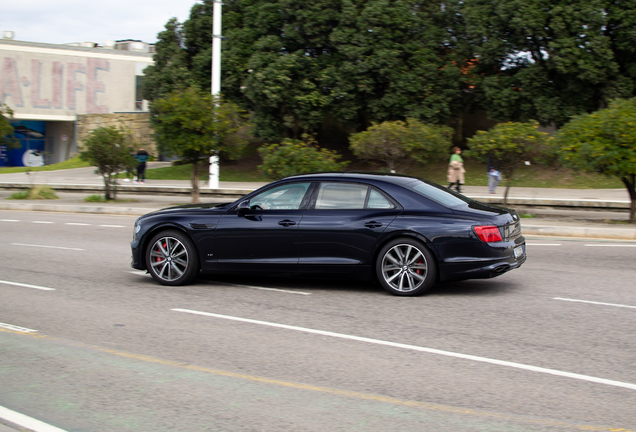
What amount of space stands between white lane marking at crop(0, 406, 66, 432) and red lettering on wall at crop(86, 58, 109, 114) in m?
55.0

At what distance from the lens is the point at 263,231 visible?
28.0ft

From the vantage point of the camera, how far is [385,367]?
18.0 feet

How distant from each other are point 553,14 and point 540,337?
27511mm

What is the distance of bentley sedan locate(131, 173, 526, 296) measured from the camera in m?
7.91

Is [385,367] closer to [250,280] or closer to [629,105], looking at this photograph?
[250,280]

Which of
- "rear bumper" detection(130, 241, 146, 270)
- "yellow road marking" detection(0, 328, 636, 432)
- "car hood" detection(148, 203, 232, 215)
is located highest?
"car hood" detection(148, 203, 232, 215)

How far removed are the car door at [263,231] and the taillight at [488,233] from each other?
85.1 inches

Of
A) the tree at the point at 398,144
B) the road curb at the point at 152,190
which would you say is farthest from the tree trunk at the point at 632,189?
the road curb at the point at 152,190

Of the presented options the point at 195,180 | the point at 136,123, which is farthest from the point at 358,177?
the point at 136,123

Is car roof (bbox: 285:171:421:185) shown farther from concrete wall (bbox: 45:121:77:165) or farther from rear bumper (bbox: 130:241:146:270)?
concrete wall (bbox: 45:121:77:165)

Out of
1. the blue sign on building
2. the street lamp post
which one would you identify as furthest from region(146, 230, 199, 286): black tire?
the blue sign on building

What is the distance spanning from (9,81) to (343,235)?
52.5 metres

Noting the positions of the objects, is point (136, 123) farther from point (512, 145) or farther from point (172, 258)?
point (172, 258)

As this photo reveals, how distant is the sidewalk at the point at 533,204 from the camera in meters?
14.8
